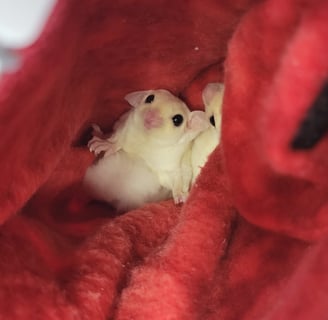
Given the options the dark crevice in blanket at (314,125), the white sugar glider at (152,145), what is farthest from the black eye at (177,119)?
the dark crevice in blanket at (314,125)

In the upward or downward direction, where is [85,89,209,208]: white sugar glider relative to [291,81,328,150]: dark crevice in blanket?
downward

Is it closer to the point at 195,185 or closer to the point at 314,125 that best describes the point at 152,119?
the point at 195,185

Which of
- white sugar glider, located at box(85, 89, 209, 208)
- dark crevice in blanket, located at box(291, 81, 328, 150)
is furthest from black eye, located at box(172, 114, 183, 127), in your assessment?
dark crevice in blanket, located at box(291, 81, 328, 150)

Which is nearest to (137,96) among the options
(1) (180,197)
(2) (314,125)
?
(1) (180,197)

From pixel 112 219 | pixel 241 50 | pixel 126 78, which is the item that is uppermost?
pixel 241 50

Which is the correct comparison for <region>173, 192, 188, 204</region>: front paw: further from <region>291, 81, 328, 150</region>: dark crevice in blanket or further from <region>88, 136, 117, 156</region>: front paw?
<region>291, 81, 328, 150</region>: dark crevice in blanket

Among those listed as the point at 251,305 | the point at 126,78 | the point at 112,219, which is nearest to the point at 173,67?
the point at 126,78

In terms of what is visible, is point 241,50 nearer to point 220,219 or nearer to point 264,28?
point 264,28
